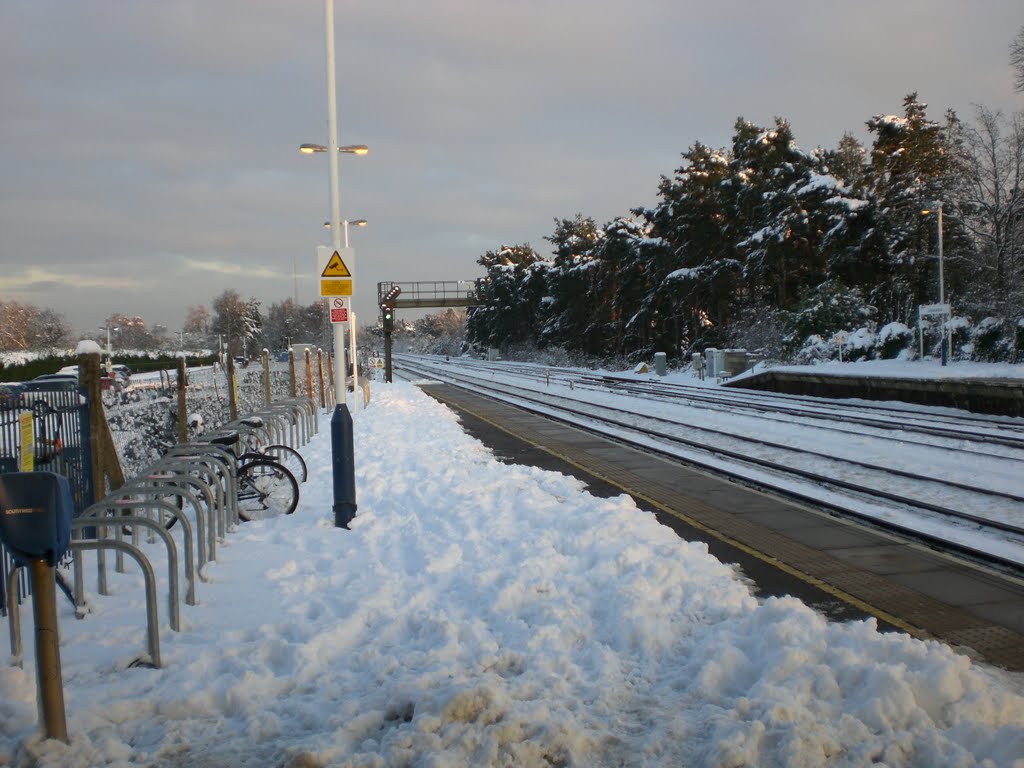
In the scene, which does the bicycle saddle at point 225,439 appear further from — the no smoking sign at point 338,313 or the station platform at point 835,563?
the station platform at point 835,563

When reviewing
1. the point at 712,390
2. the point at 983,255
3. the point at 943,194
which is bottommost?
the point at 712,390

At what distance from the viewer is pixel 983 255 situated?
33.3m

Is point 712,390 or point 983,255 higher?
point 983,255

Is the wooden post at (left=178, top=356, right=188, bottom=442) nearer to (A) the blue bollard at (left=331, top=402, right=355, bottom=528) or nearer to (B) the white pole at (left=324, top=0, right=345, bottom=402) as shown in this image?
(B) the white pole at (left=324, top=0, right=345, bottom=402)

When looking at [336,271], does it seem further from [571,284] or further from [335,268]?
[571,284]

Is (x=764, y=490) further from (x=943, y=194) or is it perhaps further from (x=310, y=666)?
(x=943, y=194)

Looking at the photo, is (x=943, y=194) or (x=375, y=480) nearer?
(x=375, y=480)

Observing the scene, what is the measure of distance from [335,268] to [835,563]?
21.9 feet

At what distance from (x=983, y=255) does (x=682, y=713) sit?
3569 cm

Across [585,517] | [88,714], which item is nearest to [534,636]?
[88,714]

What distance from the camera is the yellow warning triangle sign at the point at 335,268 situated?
9.96 m

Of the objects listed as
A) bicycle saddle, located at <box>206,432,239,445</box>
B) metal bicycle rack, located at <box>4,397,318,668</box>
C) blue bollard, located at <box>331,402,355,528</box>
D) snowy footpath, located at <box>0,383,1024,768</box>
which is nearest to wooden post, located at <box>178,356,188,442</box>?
metal bicycle rack, located at <box>4,397,318,668</box>

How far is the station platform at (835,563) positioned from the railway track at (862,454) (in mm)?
473

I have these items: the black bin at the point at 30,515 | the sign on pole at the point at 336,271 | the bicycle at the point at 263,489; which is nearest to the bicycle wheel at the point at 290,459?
the bicycle at the point at 263,489
